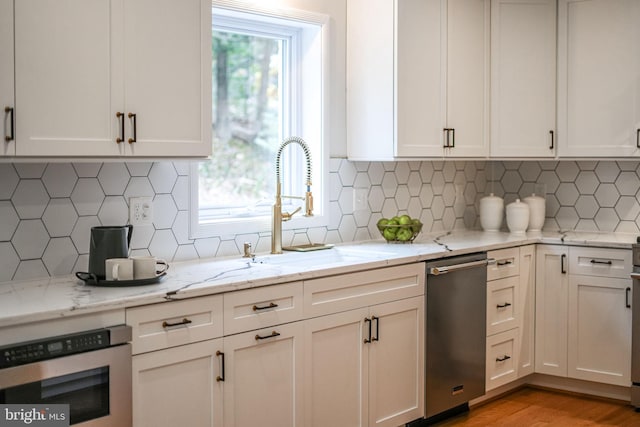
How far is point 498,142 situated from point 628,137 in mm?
719

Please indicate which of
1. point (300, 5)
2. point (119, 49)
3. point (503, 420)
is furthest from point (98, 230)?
point (503, 420)

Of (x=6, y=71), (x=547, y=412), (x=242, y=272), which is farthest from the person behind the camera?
(x=547, y=412)

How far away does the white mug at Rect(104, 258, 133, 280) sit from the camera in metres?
2.76

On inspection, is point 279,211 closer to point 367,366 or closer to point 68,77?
point 367,366

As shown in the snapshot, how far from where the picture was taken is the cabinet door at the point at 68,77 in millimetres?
2533

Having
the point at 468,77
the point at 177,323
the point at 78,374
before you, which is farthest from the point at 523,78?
the point at 78,374

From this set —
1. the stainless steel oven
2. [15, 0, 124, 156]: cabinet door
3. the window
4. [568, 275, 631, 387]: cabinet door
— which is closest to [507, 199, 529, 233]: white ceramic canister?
[568, 275, 631, 387]: cabinet door

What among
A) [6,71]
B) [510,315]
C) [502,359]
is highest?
[6,71]

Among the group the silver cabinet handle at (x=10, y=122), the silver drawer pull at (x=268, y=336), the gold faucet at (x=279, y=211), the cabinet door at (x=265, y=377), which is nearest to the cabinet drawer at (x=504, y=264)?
the gold faucet at (x=279, y=211)

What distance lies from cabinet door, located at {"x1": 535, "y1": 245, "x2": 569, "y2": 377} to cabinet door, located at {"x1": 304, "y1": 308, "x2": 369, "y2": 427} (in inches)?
57.3

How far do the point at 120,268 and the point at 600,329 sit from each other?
2764mm

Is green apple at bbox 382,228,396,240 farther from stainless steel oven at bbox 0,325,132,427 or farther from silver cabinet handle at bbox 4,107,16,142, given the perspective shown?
silver cabinet handle at bbox 4,107,16,142

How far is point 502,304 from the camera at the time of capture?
4.21m

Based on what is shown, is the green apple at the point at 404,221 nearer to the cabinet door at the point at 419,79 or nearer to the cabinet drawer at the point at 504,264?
the cabinet door at the point at 419,79
